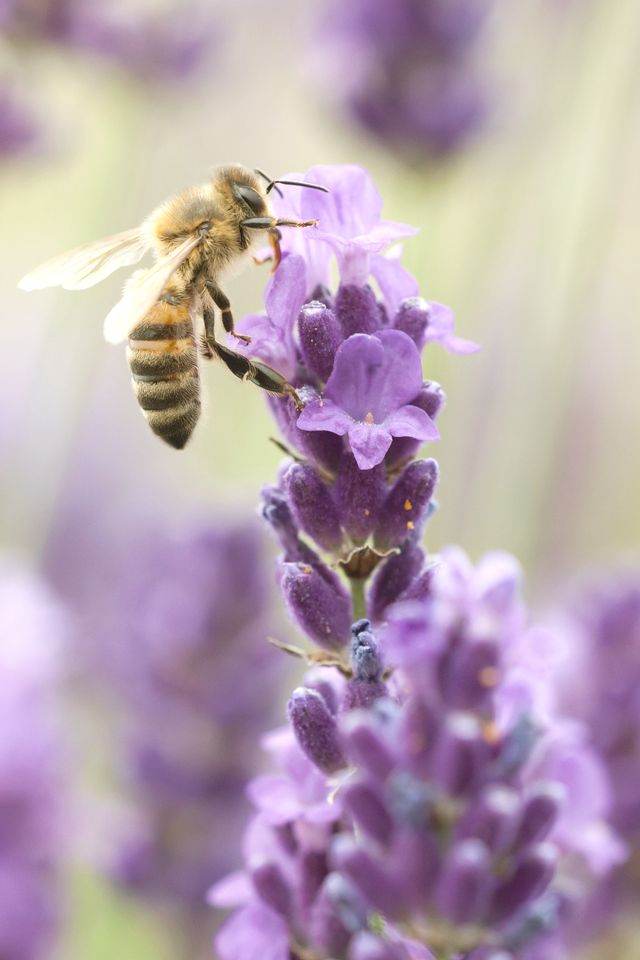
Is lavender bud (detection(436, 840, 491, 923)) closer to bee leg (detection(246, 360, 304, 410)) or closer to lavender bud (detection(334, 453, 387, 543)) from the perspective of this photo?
lavender bud (detection(334, 453, 387, 543))

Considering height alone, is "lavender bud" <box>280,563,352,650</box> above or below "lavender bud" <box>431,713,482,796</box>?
above

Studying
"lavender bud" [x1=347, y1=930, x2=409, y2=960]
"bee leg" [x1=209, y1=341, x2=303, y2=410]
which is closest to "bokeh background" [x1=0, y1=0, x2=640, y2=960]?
"bee leg" [x1=209, y1=341, x2=303, y2=410]

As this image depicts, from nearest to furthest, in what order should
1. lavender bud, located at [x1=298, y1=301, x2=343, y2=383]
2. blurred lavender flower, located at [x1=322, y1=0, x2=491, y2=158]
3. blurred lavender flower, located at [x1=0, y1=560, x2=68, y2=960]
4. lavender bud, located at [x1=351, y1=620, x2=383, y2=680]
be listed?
lavender bud, located at [x1=351, y1=620, x2=383, y2=680], lavender bud, located at [x1=298, y1=301, x2=343, y2=383], blurred lavender flower, located at [x1=0, y1=560, x2=68, y2=960], blurred lavender flower, located at [x1=322, y1=0, x2=491, y2=158]

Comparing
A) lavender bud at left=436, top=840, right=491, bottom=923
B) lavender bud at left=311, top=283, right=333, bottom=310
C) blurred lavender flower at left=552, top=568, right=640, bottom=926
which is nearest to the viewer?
lavender bud at left=436, top=840, right=491, bottom=923

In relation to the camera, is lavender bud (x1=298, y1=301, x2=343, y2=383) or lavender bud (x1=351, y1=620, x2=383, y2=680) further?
lavender bud (x1=298, y1=301, x2=343, y2=383)

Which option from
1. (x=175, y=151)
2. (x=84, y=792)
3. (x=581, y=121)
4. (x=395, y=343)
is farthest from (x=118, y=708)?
(x=175, y=151)

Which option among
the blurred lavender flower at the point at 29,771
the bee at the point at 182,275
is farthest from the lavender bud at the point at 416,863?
the blurred lavender flower at the point at 29,771

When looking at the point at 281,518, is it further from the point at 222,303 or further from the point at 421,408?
the point at 222,303

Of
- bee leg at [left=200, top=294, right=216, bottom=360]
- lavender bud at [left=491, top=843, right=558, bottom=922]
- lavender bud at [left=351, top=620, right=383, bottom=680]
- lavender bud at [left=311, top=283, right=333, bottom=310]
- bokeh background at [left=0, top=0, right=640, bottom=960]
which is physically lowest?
lavender bud at [left=491, top=843, right=558, bottom=922]
